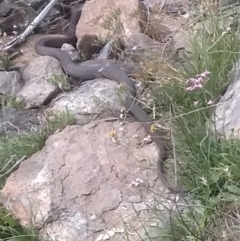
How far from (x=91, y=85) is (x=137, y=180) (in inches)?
49.6

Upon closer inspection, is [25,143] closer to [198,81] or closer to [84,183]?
[84,183]

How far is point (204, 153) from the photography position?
109 inches

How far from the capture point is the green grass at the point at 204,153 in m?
2.54

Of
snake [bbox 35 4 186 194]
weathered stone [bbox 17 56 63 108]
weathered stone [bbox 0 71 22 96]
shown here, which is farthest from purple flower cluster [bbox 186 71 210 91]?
weathered stone [bbox 0 71 22 96]

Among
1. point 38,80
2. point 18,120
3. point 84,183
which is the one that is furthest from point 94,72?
point 84,183

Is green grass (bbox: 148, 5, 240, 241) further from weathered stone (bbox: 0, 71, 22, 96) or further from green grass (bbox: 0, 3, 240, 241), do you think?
weathered stone (bbox: 0, 71, 22, 96)

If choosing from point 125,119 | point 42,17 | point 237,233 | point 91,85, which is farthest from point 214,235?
point 42,17

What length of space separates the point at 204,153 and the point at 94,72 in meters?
1.47

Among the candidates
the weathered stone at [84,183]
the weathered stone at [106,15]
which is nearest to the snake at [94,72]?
the weathered stone at [84,183]

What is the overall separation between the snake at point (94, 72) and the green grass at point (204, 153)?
0.11 meters

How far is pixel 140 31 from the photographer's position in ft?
14.2

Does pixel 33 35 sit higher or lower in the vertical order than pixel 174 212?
lower

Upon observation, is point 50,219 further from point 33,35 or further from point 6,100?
point 33,35

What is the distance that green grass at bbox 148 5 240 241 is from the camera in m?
2.54
